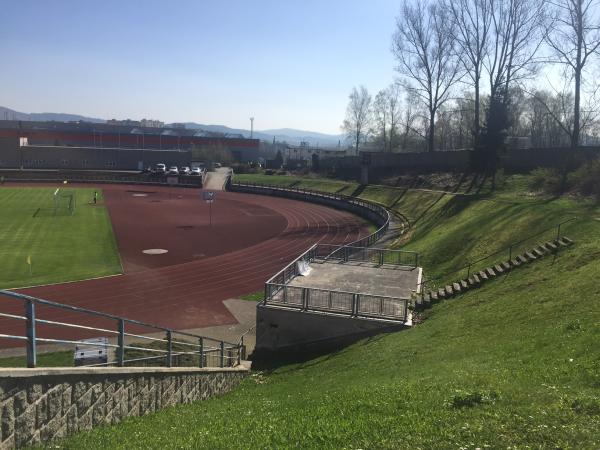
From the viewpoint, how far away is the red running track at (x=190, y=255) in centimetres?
2420

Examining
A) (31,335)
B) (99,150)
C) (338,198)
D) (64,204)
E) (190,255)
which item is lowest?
(190,255)

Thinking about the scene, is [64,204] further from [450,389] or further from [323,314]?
[450,389]

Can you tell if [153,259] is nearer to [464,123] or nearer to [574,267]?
[574,267]

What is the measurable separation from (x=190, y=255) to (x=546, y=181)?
2941cm

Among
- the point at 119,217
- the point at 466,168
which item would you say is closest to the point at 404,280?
the point at 119,217

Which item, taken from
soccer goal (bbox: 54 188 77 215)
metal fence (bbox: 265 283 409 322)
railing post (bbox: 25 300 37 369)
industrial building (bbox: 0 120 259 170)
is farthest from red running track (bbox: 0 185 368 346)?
industrial building (bbox: 0 120 259 170)

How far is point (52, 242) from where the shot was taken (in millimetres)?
37375

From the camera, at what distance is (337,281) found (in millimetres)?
21984

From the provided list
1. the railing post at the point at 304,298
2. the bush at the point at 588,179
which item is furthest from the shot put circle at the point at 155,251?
the bush at the point at 588,179

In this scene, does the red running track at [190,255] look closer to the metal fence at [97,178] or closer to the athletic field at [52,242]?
the athletic field at [52,242]

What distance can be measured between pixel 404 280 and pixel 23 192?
61527 mm

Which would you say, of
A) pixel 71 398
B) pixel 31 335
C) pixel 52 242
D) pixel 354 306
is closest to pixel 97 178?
pixel 52 242

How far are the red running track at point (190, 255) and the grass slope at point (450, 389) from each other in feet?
34.0

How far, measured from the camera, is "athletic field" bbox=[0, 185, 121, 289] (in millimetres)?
29219
